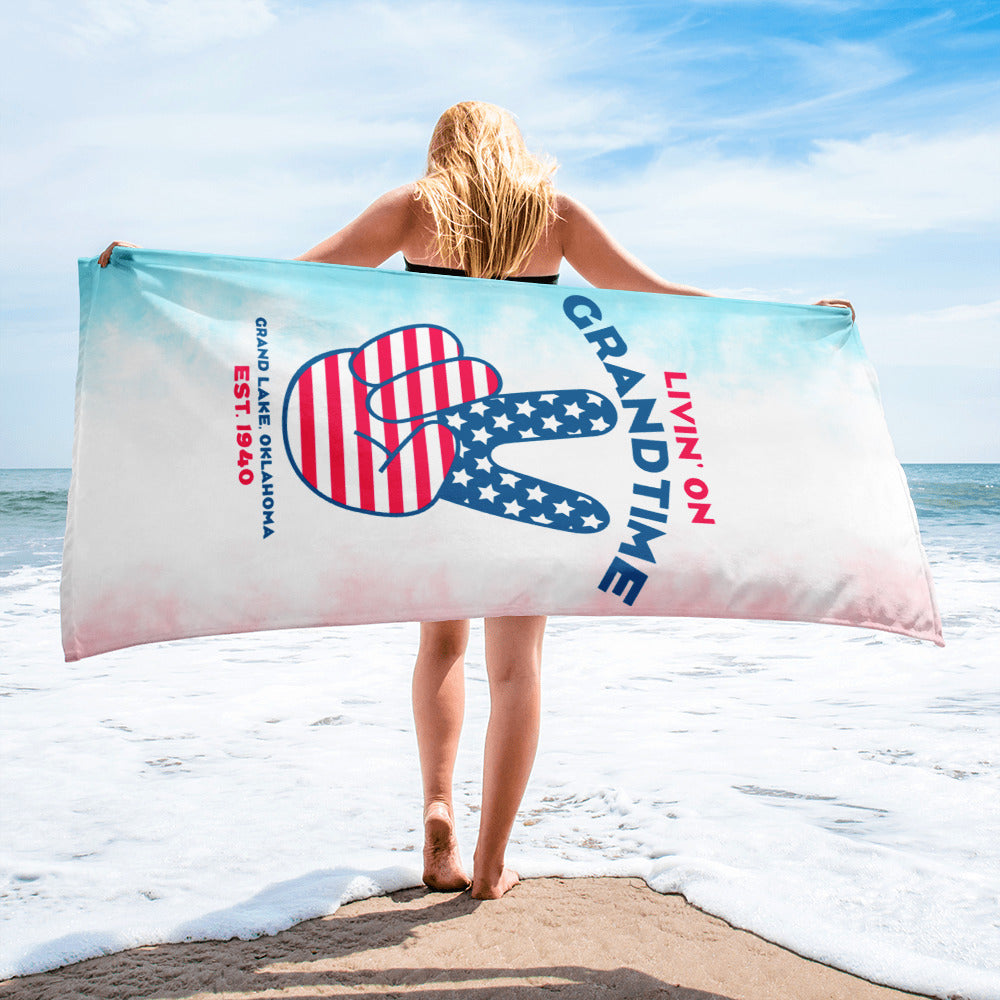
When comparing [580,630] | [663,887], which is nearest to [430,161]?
[663,887]

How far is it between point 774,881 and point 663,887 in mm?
257

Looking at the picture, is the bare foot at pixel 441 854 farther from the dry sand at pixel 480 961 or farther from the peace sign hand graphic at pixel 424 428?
the peace sign hand graphic at pixel 424 428

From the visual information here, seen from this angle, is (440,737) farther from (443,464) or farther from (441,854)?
(443,464)

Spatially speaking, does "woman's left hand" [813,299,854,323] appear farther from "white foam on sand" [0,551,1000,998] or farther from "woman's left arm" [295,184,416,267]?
"white foam on sand" [0,551,1000,998]

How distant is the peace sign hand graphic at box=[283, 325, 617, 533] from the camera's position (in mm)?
1521

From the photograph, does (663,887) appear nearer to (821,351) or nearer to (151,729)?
(821,351)

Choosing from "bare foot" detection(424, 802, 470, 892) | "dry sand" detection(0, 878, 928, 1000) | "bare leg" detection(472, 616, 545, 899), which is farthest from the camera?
"bare foot" detection(424, 802, 470, 892)

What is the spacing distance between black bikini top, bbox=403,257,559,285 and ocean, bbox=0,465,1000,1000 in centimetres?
129

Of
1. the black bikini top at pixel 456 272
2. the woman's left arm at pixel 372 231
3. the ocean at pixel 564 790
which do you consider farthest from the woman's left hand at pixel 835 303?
the ocean at pixel 564 790

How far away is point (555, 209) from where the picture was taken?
5.66 ft

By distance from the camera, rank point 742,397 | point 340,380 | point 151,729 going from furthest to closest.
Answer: point 151,729
point 742,397
point 340,380

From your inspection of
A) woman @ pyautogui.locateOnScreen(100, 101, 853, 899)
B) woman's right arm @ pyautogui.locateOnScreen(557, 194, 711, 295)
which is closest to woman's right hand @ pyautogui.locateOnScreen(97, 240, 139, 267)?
woman @ pyautogui.locateOnScreen(100, 101, 853, 899)

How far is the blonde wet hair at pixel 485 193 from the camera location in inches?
65.7

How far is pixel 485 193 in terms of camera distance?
167cm
